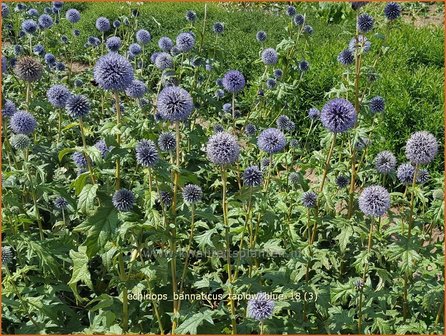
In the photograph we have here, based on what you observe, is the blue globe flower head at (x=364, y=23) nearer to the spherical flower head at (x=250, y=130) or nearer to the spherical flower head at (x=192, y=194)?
the spherical flower head at (x=250, y=130)

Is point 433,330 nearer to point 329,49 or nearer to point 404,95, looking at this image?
point 404,95

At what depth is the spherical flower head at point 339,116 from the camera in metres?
2.81

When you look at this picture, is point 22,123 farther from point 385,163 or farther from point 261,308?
point 385,163

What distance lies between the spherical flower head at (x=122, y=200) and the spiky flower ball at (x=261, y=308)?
2.53ft

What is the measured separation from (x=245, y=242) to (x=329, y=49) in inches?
191

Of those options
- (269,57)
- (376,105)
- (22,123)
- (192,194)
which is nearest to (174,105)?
(192,194)

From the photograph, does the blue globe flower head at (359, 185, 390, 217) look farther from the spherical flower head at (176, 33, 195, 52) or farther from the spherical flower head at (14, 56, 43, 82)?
the spherical flower head at (14, 56, 43, 82)

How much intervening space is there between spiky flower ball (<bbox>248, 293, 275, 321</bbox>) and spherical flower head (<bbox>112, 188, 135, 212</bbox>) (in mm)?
772

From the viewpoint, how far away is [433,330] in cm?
279

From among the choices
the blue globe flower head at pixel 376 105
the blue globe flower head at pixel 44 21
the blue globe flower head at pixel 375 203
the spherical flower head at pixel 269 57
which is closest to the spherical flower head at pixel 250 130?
the spherical flower head at pixel 269 57

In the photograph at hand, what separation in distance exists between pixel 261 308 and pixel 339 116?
1.10m

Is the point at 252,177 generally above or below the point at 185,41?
below

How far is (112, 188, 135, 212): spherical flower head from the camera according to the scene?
253 cm

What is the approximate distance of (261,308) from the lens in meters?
2.54
